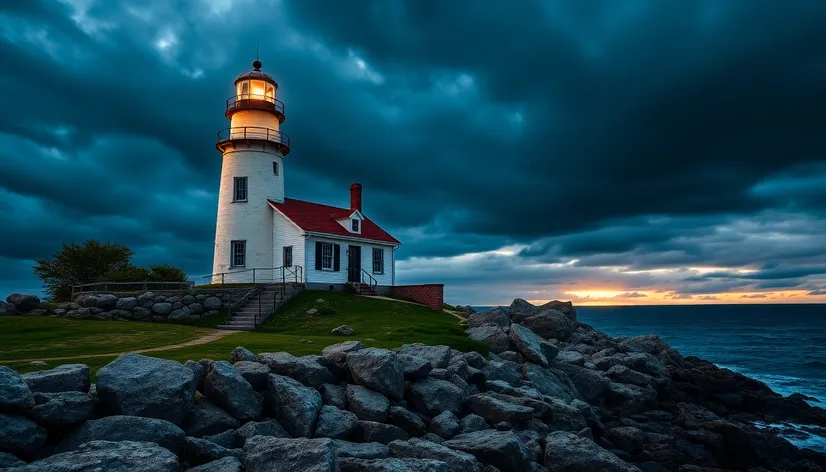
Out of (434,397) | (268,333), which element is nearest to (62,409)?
(434,397)

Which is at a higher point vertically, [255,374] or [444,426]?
[255,374]

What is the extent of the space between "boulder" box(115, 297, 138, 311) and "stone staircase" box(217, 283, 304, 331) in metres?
4.21

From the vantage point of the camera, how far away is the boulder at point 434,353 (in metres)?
14.6

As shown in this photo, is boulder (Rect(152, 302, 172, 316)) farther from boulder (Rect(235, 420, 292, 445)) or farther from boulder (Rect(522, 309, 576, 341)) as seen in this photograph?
boulder (Rect(235, 420, 292, 445))

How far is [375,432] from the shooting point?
408 inches

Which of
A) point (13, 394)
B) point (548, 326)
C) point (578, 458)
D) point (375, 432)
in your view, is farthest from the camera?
point (548, 326)

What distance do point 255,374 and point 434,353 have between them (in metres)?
5.71

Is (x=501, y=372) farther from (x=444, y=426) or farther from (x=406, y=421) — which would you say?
(x=406, y=421)

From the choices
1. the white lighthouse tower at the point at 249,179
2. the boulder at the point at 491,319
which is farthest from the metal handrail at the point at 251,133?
the boulder at the point at 491,319

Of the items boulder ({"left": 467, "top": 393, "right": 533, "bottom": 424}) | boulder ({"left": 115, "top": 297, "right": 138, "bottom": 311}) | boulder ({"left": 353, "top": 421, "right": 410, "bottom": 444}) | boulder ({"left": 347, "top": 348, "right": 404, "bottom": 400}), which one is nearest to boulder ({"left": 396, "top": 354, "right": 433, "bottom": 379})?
boulder ({"left": 347, "top": 348, "right": 404, "bottom": 400})

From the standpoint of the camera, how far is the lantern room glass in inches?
1475

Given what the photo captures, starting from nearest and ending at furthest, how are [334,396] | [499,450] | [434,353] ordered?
[499,450], [334,396], [434,353]

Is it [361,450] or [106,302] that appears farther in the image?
[106,302]

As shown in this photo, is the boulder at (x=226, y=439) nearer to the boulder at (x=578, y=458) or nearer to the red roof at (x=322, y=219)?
the boulder at (x=578, y=458)
